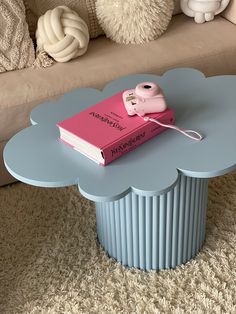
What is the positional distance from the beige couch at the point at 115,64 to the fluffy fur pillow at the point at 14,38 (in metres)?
0.04

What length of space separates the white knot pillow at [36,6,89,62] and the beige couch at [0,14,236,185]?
0.06 meters

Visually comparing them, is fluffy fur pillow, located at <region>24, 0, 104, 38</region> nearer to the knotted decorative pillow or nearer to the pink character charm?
the knotted decorative pillow

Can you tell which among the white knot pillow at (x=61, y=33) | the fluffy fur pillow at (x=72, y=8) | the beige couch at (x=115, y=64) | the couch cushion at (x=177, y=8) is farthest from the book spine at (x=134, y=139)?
the couch cushion at (x=177, y=8)

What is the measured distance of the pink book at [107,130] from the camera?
136 cm

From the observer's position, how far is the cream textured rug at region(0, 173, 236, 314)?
1535 millimetres

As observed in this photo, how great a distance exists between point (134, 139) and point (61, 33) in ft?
2.43

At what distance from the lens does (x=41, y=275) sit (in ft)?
5.37

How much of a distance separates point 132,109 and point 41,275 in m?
0.61

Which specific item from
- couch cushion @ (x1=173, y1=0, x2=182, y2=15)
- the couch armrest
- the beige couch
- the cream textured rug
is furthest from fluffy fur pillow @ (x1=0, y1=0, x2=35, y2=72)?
the couch armrest

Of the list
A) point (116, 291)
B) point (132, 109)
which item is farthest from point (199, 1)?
point (116, 291)

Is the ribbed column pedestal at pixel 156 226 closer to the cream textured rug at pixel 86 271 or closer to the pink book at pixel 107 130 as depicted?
the cream textured rug at pixel 86 271

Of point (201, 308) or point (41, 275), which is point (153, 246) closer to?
point (201, 308)

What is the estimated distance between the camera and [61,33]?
195 centimetres

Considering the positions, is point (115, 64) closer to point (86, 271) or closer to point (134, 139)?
point (134, 139)
